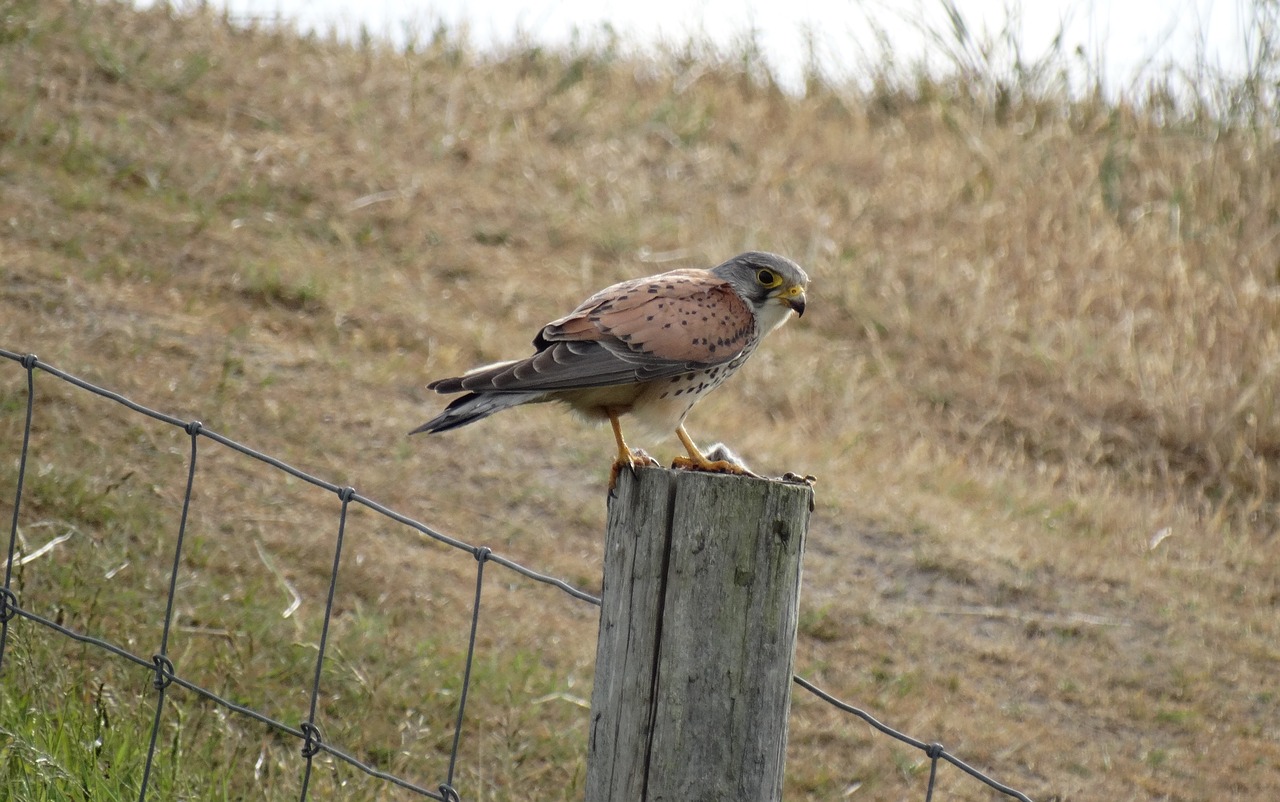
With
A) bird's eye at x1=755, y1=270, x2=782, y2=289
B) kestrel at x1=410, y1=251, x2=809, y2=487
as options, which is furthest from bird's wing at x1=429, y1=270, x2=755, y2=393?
bird's eye at x1=755, y1=270, x2=782, y2=289

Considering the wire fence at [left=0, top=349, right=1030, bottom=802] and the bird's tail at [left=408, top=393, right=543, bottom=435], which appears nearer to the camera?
the wire fence at [left=0, top=349, right=1030, bottom=802]

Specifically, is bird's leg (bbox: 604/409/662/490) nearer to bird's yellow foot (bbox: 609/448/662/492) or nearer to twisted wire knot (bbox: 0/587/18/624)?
bird's yellow foot (bbox: 609/448/662/492)

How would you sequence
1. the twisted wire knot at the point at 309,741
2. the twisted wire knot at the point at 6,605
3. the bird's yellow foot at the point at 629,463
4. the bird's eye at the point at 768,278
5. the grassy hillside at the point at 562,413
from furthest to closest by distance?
the grassy hillside at the point at 562,413 → the bird's eye at the point at 768,278 → the twisted wire knot at the point at 6,605 → the twisted wire knot at the point at 309,741 → the bird's yellow foot at the point at 629,463

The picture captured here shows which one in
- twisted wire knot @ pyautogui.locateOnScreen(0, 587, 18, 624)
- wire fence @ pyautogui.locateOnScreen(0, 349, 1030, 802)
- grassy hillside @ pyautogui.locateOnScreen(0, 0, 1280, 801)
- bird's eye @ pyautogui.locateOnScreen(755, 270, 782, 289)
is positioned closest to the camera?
wire fence @ pyautogui.locateOnScreen(0, 349, 1030, 802)

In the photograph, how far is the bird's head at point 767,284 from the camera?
12.2 feet

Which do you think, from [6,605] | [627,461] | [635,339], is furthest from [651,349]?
[6,605]

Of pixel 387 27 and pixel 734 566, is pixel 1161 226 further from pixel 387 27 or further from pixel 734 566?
pixel 734 566

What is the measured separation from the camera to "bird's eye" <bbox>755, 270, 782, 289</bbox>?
3.71 m

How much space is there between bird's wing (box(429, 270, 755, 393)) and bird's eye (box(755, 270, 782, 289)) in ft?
0.37

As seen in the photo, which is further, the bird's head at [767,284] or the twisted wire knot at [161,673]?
the bird's head at [767,284]

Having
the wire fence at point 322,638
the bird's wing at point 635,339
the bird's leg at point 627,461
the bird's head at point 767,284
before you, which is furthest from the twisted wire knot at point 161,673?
the bird's head at point 767,284

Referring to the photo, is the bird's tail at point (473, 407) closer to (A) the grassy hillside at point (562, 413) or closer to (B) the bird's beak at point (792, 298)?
(B) the bird's beak at point (792, 298)

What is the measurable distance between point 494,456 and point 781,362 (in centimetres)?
274

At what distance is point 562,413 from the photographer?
7.27 metres
